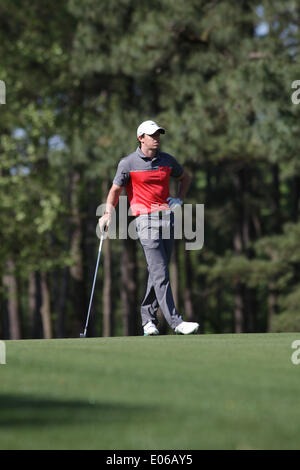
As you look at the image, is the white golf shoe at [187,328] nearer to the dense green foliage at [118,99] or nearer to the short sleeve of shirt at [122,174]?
the short sleeve of shirt at [122,174]

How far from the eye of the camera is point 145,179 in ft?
31.1

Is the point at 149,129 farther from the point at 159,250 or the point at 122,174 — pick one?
the point at 159,250

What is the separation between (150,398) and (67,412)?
551mm

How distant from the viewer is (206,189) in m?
44.7

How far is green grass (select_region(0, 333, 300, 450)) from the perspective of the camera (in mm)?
4090

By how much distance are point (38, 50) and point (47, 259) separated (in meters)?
6.17

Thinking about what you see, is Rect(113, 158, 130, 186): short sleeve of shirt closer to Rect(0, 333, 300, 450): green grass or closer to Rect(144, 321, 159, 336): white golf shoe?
Rect(144, 321, 159, 336): white golf shoe

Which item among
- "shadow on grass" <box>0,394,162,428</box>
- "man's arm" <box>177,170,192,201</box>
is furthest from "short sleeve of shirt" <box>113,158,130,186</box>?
"shadow on grass" <box>0,394,162,428</box>

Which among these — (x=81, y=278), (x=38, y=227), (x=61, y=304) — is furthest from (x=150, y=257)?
(x=61, y=304)

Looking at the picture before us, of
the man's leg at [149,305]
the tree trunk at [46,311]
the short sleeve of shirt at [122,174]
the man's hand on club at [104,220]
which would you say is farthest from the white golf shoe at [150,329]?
the tree trunk at [46,311]

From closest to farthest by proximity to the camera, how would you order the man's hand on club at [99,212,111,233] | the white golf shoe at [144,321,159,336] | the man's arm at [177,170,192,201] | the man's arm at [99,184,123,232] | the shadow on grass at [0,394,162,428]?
1. the shadow on grass at [0,394,162,428]
2. the man's arm at [99,184,123,232]
3. the man's hand on club at [99,212,111,233]
4. the white golf shoe at [144,321,159,336]
5. the man's arm at [177,170,192,201]

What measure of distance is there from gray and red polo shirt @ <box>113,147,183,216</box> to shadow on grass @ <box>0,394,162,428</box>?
465cm

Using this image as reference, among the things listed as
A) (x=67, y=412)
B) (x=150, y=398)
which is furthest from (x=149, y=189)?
(x=67, y=412)

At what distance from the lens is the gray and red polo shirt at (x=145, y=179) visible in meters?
9.48
